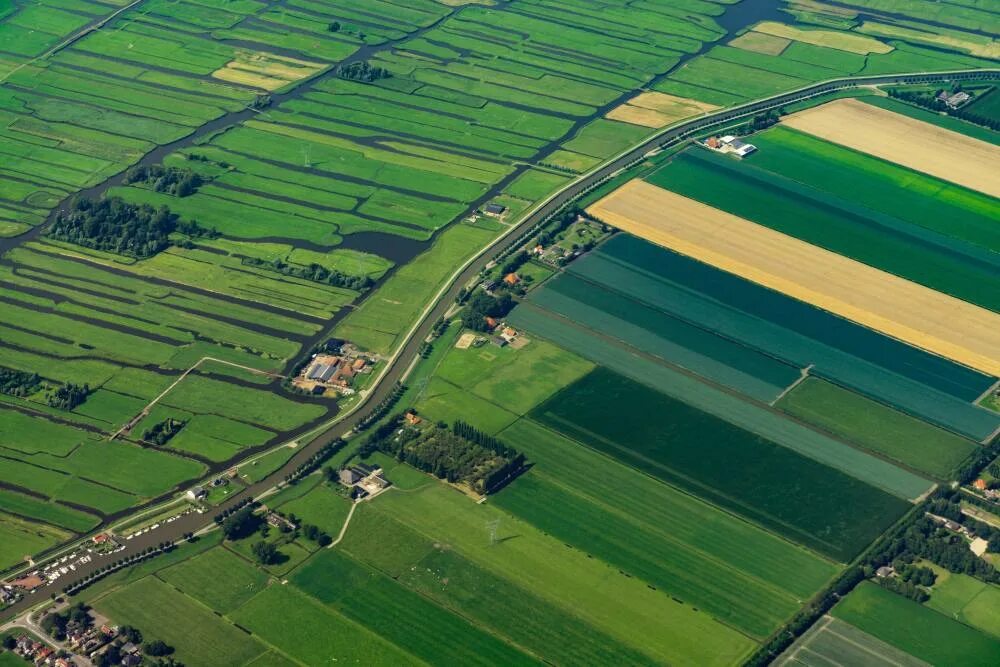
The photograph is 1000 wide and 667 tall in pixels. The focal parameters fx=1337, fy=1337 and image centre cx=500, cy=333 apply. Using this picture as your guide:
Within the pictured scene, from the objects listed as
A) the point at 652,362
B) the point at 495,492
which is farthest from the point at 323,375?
the point at 652,362

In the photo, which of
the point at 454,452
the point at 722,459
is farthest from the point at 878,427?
the point at 454,452

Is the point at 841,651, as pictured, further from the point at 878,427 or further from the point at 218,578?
the point at 218,578

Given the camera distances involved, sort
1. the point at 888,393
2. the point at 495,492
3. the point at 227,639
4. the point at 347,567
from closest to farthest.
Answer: the point at 227,639 < the point at 347,567 < the point at 495,492 < the point at 888,393

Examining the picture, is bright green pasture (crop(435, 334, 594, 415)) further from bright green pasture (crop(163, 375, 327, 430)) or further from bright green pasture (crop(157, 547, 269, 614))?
bright green pasture (crop(157, 547, 269, 614))

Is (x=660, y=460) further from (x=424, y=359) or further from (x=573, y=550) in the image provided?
(x=424, y=359)

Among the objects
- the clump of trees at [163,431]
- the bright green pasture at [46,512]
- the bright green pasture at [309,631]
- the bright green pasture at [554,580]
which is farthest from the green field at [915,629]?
the bright green pasture at [46,512]

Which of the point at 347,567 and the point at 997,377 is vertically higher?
the point at 997,377

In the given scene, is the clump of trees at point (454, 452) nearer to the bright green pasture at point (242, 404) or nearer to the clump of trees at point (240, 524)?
the bright green pasture at point (242, 404)
